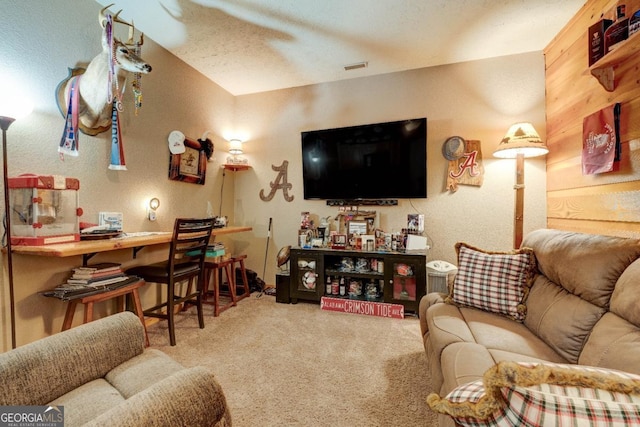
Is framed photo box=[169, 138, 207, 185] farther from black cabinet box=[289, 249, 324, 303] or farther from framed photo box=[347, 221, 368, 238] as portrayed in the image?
framed photo box=[347, 221, 368, 238]

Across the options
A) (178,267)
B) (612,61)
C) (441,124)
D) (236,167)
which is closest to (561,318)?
(612,61)

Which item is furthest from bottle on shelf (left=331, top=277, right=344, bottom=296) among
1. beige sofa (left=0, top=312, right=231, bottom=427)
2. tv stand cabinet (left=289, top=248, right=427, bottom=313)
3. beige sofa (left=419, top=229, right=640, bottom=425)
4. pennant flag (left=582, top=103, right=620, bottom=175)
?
pennant flag (left=582, top=103, right=620, bottom=175)

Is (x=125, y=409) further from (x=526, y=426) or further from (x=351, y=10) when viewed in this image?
(x=351, y=10)

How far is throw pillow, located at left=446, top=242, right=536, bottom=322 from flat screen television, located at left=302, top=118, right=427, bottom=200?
1330 mm

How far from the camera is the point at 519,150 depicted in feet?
8.02

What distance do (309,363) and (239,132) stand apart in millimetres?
3067

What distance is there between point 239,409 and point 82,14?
2921 mm

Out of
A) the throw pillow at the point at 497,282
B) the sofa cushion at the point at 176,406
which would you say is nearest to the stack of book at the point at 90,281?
the sofa cushion at the point at 176,406

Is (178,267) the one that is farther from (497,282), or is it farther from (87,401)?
(497,282)

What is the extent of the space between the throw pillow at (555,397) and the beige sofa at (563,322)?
1.81 ft

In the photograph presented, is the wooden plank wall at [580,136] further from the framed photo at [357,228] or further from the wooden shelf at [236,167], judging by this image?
the wooden shelf at [236,167]

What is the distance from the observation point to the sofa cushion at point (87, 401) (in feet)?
2.83

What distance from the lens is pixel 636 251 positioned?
1.14 meters

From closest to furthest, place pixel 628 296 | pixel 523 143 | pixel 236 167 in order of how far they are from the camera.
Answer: pixel 628 296 < pixel 523 143 < pixel 236 167
